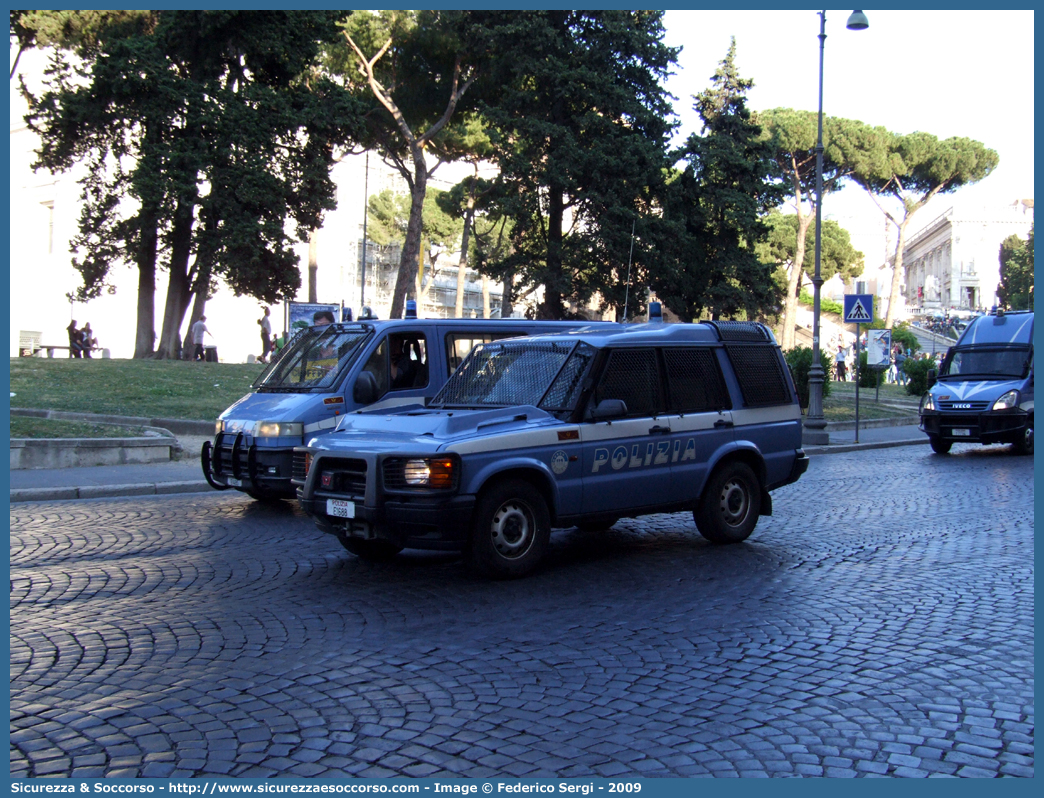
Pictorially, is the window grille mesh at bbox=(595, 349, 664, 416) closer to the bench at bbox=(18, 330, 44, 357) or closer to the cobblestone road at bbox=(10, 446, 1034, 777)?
the cobblestone road at bbox=(10, 446, 1034, 777)

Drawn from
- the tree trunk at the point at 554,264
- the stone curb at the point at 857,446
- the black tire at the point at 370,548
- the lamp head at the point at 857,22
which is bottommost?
the black tire at the point at 370,548

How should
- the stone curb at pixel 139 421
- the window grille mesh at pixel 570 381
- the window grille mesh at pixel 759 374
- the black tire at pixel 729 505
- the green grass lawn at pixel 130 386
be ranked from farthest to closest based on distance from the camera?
the green grass lawn at pixel 130 386 → the stone curb at pixel 139 421 → the window grille mesh at pixel 759 374 → the black tire at pixel 729 505 → the window grille mesh at pixel 570 381

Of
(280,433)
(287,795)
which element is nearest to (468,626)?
(287,795)

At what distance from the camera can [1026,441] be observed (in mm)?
→ 18453

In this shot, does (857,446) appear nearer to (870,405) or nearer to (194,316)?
(870,405)

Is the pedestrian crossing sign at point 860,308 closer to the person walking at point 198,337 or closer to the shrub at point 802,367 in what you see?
the shrub at point 802,367

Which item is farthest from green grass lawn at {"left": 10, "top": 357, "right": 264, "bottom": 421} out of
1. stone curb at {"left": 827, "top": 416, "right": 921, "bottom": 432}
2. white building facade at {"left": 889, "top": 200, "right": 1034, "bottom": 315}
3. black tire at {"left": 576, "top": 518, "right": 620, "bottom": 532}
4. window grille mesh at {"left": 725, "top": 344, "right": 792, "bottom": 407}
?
white building facade at {"left": 889, "top": 200, "right": 1034, "bottom": 315}

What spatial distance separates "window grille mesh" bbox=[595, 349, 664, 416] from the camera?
26.3ft

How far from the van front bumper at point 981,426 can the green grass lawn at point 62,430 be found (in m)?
13.9

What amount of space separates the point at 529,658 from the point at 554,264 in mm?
30611

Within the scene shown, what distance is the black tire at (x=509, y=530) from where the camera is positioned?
7.05 meters

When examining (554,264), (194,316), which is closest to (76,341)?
(194,316)

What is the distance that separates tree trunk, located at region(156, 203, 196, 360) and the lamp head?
19.2 meters

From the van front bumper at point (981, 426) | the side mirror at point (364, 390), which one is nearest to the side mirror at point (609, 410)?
the side mirror at point (364, 390)
